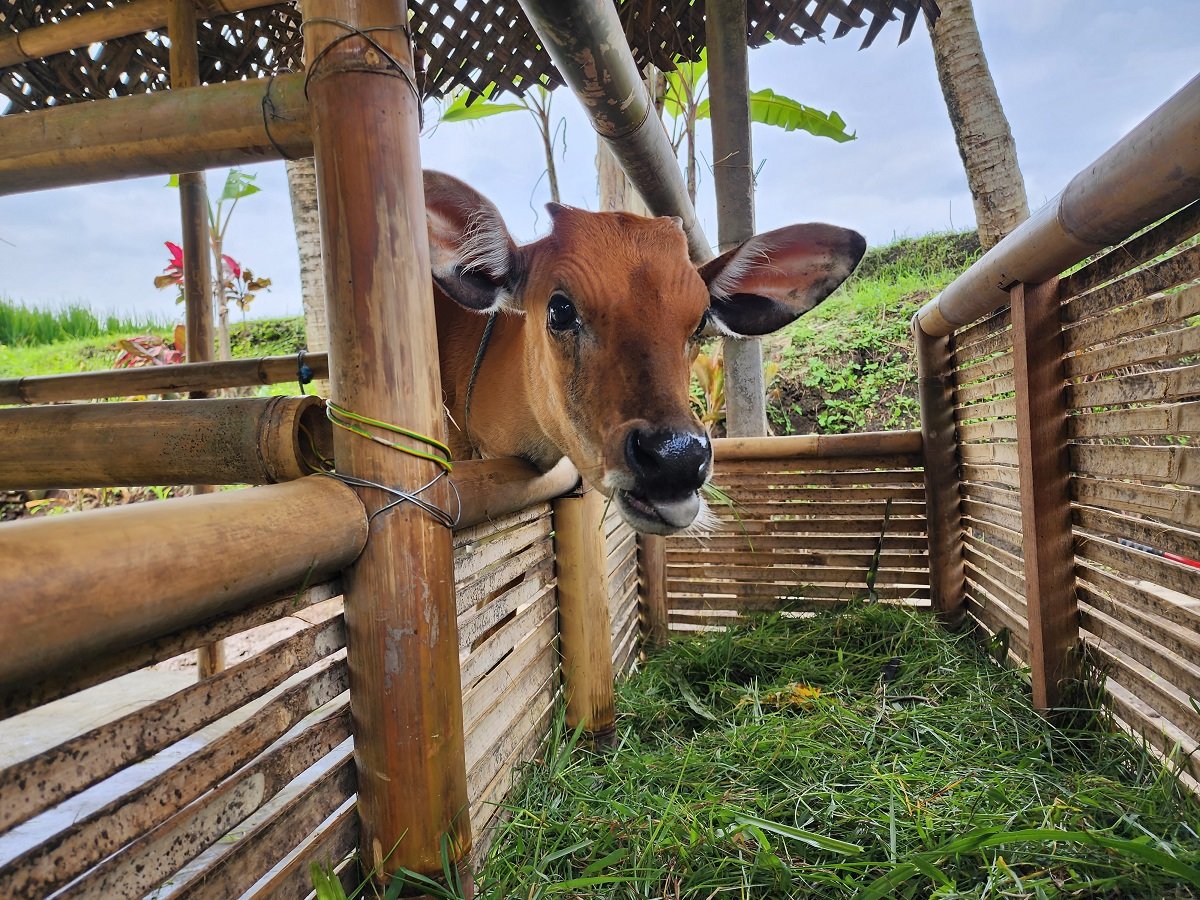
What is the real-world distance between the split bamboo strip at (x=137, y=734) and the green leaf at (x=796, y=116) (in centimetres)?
760

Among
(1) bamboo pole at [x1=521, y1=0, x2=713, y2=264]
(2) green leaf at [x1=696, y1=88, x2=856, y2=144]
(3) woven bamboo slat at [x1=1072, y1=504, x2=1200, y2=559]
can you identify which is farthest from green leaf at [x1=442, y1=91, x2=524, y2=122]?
(3) woven bamboo slat at [x1=1072, y1=504, x2=1200, y2=559]

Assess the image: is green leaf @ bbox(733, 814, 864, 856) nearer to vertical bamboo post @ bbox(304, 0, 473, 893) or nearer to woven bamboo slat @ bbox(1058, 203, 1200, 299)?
vertical bamboo post @ bbox(304, 0, 473, 893)

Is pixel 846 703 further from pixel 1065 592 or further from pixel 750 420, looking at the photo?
pixel 750 420

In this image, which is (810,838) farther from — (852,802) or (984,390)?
(984,390)

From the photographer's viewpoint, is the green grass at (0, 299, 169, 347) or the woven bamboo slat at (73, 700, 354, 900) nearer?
the woven bamboo slat at (73, 700, 354, 900)

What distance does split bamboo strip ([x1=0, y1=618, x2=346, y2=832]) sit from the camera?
82 centimetres

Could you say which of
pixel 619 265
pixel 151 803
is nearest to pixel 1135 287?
pixel 619 265

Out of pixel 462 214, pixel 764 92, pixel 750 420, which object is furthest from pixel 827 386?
pixel 462 214

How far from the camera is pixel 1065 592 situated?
2578mm

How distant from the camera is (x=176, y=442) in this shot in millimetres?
1535

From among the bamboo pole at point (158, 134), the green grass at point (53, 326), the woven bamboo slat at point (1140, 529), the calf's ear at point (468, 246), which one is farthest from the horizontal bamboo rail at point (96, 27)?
the green grass at point (53, 326)

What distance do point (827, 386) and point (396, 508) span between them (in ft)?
27.2

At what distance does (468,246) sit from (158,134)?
900 mm

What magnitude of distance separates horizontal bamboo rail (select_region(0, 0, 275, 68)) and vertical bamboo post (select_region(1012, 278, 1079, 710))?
13.5 feet
